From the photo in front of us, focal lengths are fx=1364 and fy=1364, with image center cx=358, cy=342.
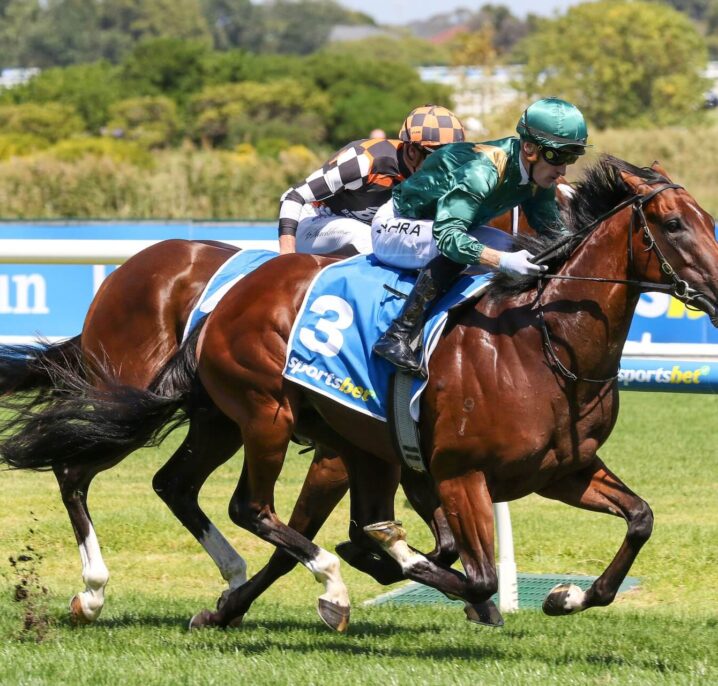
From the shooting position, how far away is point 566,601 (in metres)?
4.86

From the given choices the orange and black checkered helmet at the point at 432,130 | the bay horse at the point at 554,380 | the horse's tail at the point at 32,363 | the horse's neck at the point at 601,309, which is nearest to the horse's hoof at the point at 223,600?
the bay horse at the point at 554,380

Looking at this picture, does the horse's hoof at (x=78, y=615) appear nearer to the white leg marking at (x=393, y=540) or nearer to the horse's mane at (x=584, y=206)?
the white leg marking at (x=393, y=540)

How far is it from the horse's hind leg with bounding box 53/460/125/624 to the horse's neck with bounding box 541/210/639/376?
212 centimetres

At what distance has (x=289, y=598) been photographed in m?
6.43

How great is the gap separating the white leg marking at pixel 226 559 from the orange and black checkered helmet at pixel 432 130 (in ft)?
6.10

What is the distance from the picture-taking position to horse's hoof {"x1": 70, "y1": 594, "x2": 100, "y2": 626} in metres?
5.46

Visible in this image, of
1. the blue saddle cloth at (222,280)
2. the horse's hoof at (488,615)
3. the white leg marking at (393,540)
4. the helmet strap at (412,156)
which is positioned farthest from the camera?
the helmet strap at (412,156)

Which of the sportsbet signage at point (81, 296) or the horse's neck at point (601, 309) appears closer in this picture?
the horse's neck at point (601, 309)

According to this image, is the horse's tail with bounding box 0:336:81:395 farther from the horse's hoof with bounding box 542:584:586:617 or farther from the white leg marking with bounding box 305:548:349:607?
the horse's hoof with bounding box 542:584:586:617

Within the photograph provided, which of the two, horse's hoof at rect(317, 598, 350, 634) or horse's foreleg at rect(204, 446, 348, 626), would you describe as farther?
horse's foreleg at rect(204, 446, 348, 626)

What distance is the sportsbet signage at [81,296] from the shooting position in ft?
31.9

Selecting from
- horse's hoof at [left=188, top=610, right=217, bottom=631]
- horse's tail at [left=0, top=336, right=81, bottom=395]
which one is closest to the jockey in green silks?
horse's hoof at [left=188, top=610, right=217, bottom=631]

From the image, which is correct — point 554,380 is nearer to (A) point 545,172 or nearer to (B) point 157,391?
(A) point 545,172

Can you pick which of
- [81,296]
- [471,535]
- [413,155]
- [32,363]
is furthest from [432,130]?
[81,296]
